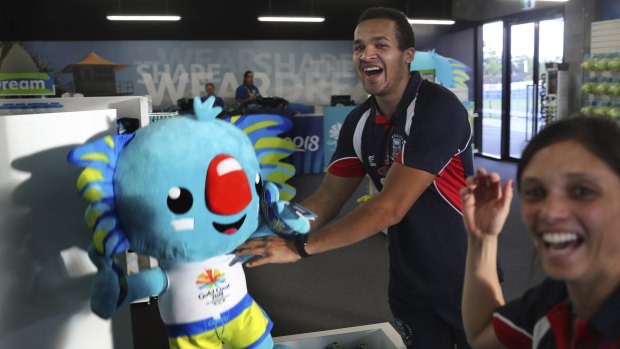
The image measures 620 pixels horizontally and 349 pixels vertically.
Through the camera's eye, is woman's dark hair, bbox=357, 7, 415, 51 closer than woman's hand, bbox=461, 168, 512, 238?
No

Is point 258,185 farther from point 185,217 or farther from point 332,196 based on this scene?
point 332,196

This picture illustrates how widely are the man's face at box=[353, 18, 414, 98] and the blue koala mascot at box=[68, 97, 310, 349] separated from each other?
0.52 metres

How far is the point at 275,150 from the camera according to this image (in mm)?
1958

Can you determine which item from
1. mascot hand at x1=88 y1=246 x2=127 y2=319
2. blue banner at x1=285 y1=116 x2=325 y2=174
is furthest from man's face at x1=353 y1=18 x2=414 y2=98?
blue banner at x1=285 y1=116 x2=325 y2=174

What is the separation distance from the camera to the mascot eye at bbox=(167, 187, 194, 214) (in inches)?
61.2

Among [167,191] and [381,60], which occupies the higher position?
[381,60]

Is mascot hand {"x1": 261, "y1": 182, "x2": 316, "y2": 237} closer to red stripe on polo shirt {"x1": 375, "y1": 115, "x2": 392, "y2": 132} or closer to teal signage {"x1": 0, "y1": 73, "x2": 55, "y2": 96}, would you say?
red stripe on polo shirt {"x1": 375, "y1": 115, "x2": 392, "y2": 132}

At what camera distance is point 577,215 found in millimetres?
970

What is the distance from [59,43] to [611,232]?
13.6 meters

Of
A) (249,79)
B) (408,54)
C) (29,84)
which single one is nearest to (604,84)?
(408,54)

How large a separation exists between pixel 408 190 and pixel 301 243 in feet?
1.24

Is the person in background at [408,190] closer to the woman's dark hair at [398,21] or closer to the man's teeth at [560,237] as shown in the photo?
the woman's dark hair at [398,21]

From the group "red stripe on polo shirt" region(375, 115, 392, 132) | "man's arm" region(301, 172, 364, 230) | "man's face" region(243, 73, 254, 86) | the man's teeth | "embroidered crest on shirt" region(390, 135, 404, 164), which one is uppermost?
"man's face" region(243, 73, 254, 86)

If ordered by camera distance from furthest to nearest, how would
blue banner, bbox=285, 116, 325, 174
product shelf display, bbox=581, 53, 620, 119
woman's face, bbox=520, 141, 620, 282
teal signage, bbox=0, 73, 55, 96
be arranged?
blue banner, bbox=285, 116, 325, 174, product shelf display, bbox=581, 53, 620, 119, teal signage, bbox=0, 73, 55, 96, woman's face, bbox=520, 141, 620, 282
